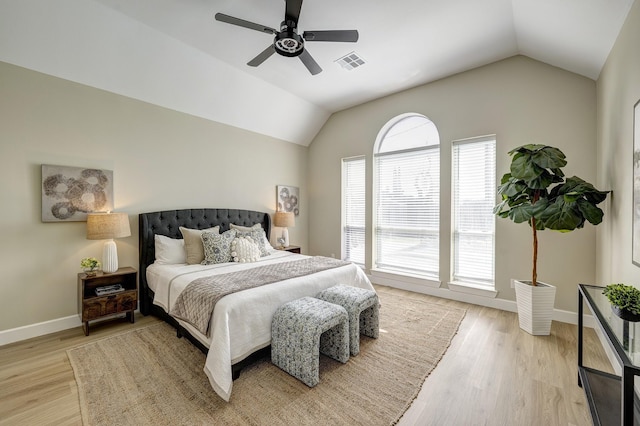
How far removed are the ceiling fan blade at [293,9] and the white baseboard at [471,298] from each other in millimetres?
4003

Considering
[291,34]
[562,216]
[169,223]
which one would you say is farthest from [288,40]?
[562,216]

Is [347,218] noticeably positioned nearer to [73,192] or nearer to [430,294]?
[430,294]

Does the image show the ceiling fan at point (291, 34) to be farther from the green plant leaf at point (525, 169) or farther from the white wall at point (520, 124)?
the white wall at point (520, 124)

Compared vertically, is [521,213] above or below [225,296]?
above

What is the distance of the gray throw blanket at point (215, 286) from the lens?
7.16 feet

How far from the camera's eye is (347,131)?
5277 millimetres

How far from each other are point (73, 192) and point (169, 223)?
3.54ft

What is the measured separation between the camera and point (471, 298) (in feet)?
12.5

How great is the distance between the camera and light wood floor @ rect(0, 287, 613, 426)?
1.76 metres

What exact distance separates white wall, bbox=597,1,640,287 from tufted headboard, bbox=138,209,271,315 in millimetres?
4584

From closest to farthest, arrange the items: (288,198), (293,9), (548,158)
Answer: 1. (293,9)
2. (548,158)
3. (288,198)

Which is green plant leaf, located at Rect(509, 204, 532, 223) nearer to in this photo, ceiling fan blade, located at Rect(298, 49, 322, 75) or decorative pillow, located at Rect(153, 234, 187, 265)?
ceiling fan blade, located at Rect(298, 49, 322, 75)

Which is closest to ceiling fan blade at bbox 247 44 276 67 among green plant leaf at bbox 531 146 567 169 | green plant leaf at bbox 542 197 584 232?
green plant leaf at bbox 531 146 567 169

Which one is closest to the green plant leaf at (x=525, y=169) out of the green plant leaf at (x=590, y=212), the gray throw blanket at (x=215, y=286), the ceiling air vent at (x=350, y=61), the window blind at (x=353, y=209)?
the green plant leaf at (x=590, y=212)
